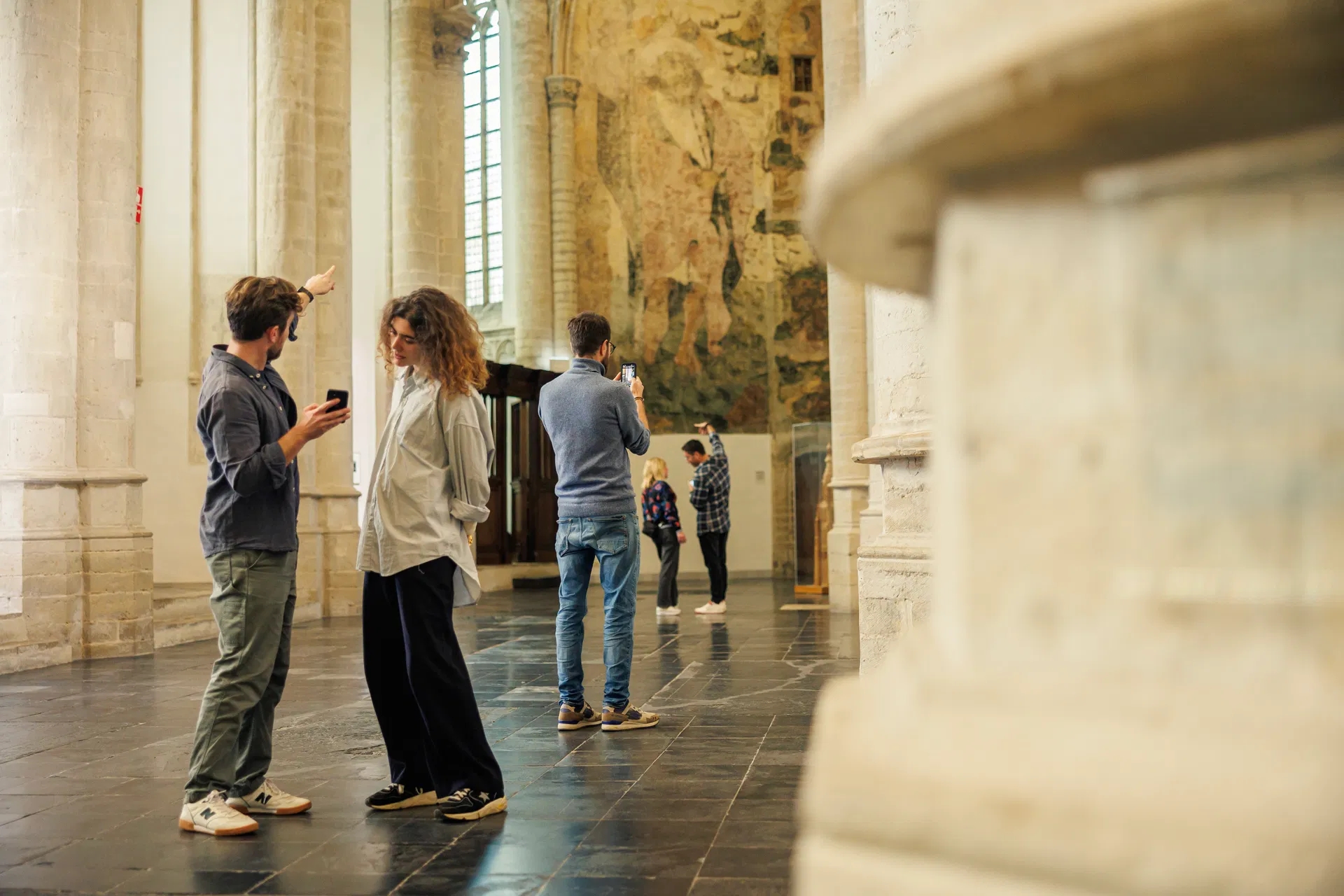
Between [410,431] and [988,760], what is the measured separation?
3.11 m

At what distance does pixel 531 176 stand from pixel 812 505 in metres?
8.71

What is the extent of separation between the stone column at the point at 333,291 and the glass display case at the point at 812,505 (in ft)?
16.8

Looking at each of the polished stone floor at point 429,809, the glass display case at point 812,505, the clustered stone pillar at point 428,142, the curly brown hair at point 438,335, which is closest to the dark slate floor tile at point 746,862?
the polished stone floor at point 429,809

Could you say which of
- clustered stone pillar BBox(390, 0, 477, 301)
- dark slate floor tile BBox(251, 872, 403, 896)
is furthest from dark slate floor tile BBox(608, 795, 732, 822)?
clustered stone pillar BBox(390, 0, 477, 301)

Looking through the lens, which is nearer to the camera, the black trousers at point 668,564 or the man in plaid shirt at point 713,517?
the black trousers at point 668,564

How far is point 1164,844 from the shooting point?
0.93 metres

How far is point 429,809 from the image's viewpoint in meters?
3.98

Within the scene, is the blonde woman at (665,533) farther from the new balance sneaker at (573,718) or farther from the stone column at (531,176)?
the stone column at (531,176)

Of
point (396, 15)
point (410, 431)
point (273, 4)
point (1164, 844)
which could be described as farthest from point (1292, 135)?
point (396, 15)

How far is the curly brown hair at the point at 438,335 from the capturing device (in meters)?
4.00

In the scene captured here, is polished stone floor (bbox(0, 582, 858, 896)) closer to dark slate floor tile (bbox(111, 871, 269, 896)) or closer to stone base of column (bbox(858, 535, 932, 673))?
dark slate floor tile (bbox(111, 871, 269, 896))

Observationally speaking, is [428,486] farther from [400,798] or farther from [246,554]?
[400,798]

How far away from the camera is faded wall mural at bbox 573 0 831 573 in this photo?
71.5 ft

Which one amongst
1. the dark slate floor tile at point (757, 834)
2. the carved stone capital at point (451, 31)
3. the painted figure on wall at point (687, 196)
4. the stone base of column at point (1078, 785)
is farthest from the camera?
the painted figure on wall at point (687, 196)
